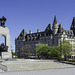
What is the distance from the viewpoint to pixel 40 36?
5423 inches

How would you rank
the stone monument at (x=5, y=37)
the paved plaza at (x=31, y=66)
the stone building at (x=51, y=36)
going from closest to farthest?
the paved plaza at (x=31, y=66)
the stone monument at (x=5, y=37)
the stone building at (x=51, y=36)

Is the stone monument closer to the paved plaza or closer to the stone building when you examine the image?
the paved plaza

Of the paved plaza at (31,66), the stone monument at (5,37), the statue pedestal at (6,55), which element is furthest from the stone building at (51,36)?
the paved plaza at (31,66)

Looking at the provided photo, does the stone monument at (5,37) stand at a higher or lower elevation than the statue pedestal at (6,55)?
higher

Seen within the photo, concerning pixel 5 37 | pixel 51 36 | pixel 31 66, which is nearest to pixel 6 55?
pixel 5 37

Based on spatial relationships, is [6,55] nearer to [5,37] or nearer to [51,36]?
[5,37]

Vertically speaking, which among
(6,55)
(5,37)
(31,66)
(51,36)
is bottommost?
(31,66)

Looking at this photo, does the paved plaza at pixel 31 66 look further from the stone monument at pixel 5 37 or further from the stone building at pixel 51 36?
the stone building at pixel 51 36

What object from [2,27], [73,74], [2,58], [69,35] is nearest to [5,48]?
[2,58]

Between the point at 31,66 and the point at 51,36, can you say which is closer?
the point at 31,66

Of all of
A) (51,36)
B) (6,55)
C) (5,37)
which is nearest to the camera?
(6,55)

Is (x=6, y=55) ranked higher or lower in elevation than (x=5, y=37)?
lower

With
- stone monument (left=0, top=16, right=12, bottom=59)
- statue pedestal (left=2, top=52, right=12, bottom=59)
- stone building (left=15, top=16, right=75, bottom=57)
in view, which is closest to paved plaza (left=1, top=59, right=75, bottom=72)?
statue pedestal (left=2, top=52, right=12, bottom=59)

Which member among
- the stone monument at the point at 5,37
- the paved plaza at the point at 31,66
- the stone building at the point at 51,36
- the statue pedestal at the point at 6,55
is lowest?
the paved plaza at the point at 31,66
